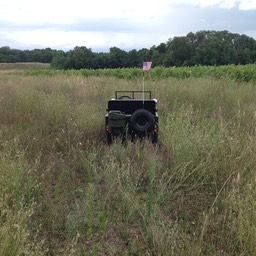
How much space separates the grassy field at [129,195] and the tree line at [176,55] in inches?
1978

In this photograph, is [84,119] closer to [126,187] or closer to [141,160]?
[141,160]

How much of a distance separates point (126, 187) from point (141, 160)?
839 mm

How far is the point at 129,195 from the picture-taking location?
113 inches

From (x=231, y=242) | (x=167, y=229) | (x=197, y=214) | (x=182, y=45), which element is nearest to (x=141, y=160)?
(x=197, y=214)

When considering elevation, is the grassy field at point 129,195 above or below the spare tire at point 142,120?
below

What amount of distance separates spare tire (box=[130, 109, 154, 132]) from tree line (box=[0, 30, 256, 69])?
4963 centimetres

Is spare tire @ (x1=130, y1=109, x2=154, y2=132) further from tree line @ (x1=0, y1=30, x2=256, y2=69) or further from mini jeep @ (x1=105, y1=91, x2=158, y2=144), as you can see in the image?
tree line @ (x1=0, y1=30, x2=256, y2=69)

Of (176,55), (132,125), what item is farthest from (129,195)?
(176,55)

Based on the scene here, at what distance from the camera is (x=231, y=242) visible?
2350mm

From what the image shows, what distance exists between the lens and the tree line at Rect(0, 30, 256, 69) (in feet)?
185

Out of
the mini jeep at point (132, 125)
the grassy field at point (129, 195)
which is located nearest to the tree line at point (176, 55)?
the mini jeep at point (132, 125)

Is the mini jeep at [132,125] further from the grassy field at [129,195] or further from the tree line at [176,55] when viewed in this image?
the tree line at [176,55]

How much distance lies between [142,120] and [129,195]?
76.6 inches

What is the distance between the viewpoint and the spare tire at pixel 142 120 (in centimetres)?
459
